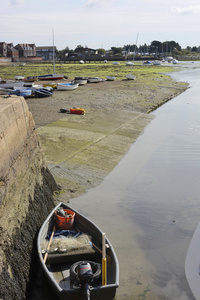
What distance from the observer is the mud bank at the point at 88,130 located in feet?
55.5

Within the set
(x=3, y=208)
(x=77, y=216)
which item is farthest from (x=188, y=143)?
(x=3, y=208)

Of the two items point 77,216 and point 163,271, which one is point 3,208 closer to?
point 77,216

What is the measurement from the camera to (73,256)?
31.1ft

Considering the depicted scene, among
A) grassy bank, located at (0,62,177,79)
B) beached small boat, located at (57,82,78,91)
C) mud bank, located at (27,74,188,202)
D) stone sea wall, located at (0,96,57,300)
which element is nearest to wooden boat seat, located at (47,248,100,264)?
stone sea wall, located at (0,96,57,300)

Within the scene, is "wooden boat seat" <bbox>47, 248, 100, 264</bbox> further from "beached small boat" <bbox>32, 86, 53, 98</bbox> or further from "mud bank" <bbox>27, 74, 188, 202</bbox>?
"beached small boat" <bbox>32, 86, 53, 98</bbox>

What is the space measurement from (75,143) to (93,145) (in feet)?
3.61

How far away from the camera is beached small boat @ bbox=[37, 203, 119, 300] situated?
8109 millimetres

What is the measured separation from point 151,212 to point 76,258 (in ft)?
15.9

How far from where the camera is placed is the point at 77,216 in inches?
439

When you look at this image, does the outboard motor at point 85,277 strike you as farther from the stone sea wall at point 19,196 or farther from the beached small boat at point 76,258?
the stone sea wall at point 19,196

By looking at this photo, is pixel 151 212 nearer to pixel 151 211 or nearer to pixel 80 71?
pixel 151 211

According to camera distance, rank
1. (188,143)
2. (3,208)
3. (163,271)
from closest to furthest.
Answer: (3,208), (163,271), (188,143)

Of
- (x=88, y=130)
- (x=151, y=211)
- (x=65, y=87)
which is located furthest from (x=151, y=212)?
(x=65, y=87)

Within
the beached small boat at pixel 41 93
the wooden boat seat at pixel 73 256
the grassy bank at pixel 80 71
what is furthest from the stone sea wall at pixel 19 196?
the grassy bank at pixel 80 71
